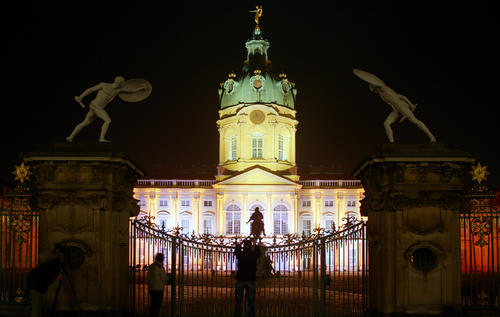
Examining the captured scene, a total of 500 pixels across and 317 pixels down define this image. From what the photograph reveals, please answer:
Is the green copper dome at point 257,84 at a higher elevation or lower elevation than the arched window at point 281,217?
higher

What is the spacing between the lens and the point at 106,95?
13.3 metres

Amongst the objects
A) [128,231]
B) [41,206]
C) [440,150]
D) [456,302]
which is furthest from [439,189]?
[41,206]

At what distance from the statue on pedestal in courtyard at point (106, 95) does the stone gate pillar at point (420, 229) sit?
203 inches

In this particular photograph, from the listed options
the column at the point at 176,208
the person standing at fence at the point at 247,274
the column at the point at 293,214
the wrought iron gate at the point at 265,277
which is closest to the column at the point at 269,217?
the column at the point at 293,214

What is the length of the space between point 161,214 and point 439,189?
52.2 meters

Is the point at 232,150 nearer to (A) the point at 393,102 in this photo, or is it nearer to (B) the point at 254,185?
(B) the point at 254,185

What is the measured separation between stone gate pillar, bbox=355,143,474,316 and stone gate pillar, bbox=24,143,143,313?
5.34m

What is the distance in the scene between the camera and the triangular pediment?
2394 inches

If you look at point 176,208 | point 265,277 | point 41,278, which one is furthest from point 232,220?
point 41,278

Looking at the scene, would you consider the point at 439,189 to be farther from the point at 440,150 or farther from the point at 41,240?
the point at 41,240

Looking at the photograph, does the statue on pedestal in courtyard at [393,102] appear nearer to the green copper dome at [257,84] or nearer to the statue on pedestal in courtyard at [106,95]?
the statue on pedestal in courtyard at [106,95]

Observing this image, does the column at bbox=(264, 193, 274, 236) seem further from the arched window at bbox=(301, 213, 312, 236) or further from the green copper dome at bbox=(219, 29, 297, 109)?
the green copper dome at bbox=(219, 29, 297, 109)

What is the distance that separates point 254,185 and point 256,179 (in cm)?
62

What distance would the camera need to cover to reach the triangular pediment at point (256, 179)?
6081 cm
